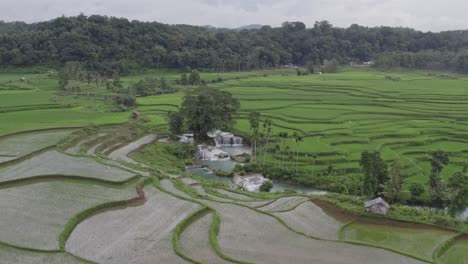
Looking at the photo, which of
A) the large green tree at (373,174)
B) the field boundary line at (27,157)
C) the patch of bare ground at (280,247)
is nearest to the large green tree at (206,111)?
the field boundary line at (27,157)

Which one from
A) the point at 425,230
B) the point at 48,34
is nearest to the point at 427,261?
the point at 425,230

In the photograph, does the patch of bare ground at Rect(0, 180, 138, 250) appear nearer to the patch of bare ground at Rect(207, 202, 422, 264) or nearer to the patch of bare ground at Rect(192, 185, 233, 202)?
the patch of bare ground at Rect(192, 185, 233, 202)

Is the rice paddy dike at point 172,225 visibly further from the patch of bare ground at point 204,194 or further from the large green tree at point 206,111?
the large green tree at point 206,111

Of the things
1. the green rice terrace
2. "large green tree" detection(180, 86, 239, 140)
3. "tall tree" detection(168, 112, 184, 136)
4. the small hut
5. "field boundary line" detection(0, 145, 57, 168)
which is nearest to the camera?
the green rice terrace

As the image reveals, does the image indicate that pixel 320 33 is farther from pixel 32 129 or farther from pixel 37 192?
pixel 37 192

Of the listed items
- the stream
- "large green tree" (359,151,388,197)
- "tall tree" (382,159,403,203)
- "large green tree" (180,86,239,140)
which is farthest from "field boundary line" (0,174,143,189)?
"tall tree" (382,159,403,203)
